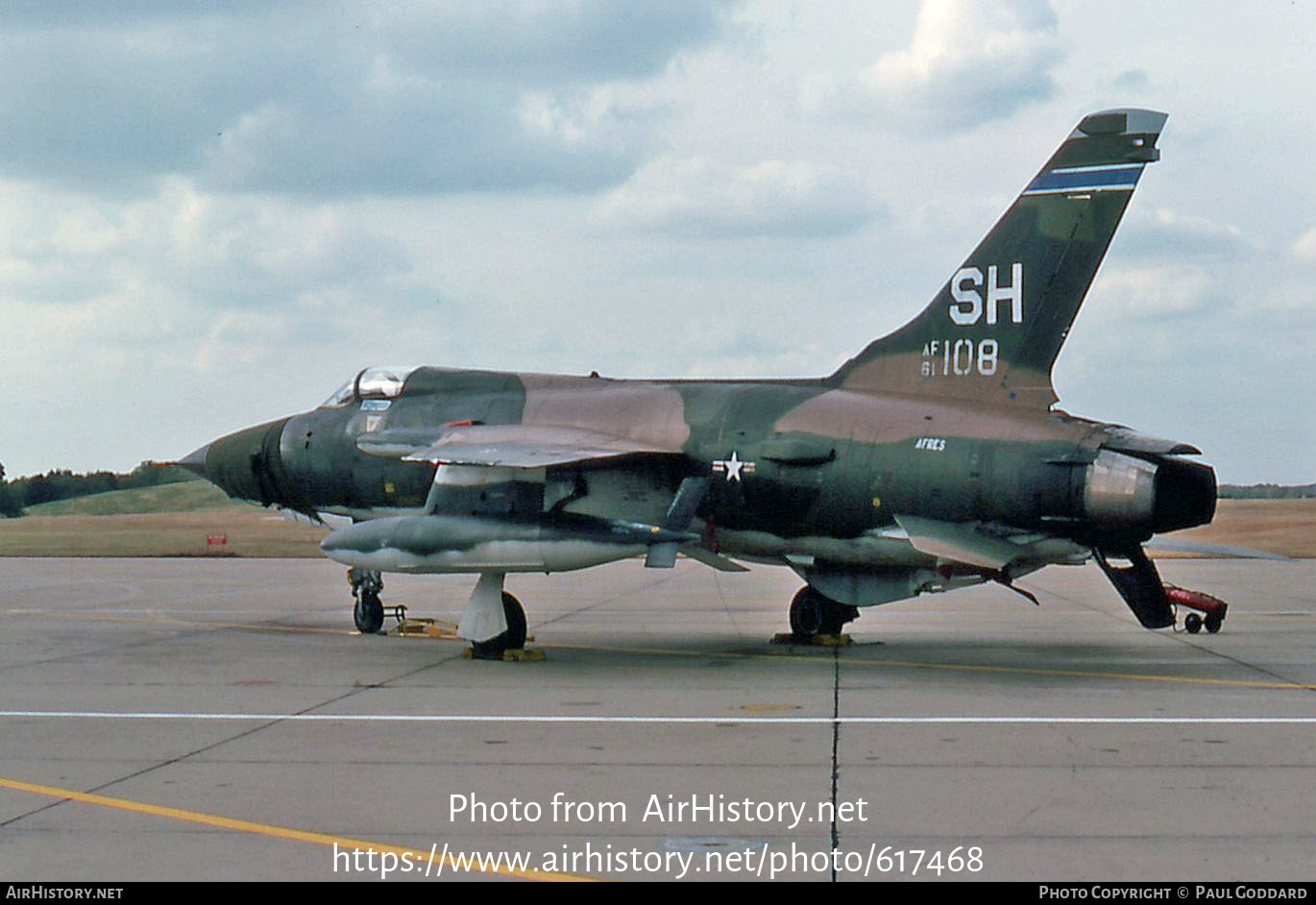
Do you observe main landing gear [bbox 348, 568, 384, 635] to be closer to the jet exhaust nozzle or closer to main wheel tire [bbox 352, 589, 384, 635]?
main wheel tire [bbox 352, 589, 384, 635]

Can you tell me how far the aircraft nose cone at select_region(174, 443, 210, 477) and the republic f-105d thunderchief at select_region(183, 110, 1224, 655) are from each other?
4.38m

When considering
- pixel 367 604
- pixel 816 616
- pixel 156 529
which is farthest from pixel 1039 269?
pixel 156 529

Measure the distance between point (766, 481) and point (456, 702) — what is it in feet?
14.6

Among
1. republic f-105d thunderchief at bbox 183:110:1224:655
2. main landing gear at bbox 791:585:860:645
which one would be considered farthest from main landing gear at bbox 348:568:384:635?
main landing gear at bbox 791:585:860:645

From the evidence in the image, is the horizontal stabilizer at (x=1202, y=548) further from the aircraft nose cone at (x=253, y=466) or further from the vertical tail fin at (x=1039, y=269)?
the aircraft nose cone at (x=253, y=466)

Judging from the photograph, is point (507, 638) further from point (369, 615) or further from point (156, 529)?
point (156, 529)

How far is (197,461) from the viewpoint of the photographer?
20969 mm

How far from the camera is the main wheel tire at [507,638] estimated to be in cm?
1667

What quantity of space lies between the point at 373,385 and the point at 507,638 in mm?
4319

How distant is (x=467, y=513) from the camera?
16344 millimetres

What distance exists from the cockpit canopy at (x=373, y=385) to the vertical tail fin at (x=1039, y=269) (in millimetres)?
6895

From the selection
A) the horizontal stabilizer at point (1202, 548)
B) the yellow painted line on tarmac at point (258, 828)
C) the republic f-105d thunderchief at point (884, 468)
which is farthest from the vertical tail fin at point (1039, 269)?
the yellow painted line on tarmac at point (258, 828)

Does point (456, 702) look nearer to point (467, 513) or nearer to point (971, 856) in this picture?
point (467, 513)

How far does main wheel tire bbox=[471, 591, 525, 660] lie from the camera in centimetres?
1667
